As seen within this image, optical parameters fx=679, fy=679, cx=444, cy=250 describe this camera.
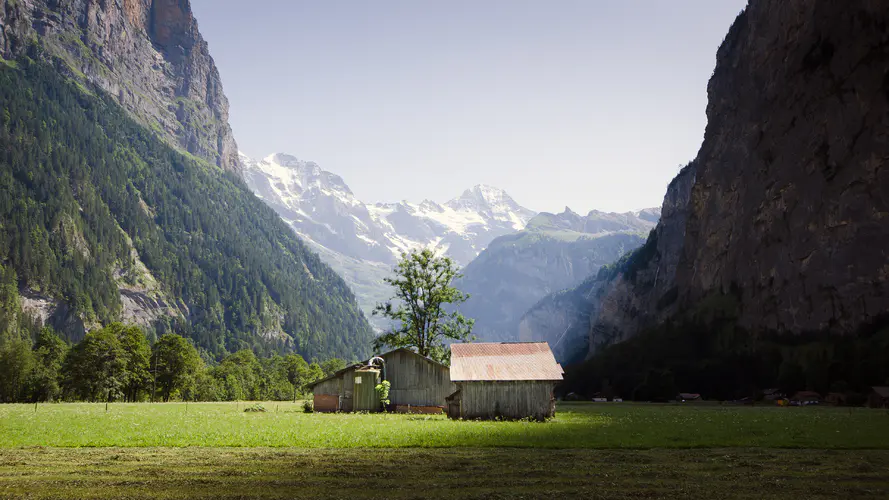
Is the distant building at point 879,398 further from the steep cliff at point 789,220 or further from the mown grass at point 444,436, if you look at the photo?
the mown grass at point 444,436

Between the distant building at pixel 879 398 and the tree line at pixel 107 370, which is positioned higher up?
the tree line at pixel 107 370

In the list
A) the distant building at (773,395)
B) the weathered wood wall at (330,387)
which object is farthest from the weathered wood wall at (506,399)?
the distant building at (773,395)

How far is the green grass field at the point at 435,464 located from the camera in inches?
750

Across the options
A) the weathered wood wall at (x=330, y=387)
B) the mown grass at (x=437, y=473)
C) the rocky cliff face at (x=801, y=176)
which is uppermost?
the rocky cliff face at (x=801, y=176)

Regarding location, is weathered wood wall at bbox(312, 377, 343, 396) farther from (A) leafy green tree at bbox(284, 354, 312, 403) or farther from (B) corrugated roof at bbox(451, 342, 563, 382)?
(A) leafy green tree at bbox(284, 354, 312, 403)

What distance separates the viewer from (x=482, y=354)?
59.1 metres

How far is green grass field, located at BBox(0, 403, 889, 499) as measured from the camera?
19.0m

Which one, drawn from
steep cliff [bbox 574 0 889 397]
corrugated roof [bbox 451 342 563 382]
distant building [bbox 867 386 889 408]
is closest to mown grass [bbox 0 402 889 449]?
corrugated roof [bbox 451 342 563 382]

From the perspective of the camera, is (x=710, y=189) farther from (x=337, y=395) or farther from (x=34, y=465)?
(x=34, y=465)

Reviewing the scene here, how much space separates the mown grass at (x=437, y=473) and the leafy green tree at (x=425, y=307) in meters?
54.2

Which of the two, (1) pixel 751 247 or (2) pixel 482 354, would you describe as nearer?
(2) pixel 482 354

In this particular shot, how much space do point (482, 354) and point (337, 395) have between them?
1961 cm

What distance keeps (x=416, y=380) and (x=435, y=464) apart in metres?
46.7

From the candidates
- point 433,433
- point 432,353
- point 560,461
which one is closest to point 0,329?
point 432,353
